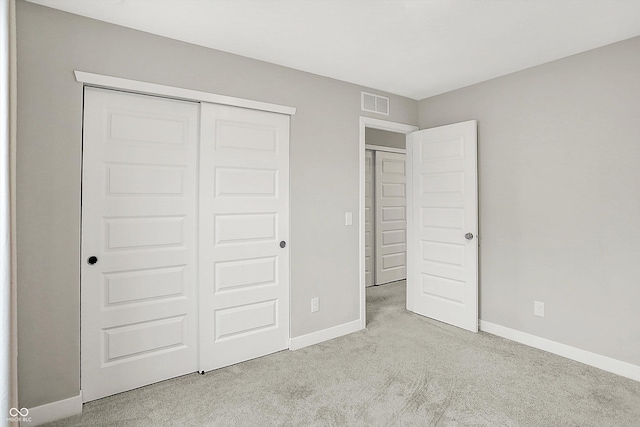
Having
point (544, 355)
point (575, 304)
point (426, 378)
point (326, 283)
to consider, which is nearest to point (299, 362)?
point (326, 283)

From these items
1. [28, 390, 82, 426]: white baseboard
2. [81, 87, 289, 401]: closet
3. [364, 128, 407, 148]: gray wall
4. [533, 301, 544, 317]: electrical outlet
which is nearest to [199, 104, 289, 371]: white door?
[81, 87, 289, 401]: closet

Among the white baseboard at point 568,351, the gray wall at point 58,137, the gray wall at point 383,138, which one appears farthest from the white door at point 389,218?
the gray wall at point 58,137

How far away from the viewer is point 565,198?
9.43 feet

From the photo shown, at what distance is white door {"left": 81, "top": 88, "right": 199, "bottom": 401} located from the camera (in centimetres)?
225

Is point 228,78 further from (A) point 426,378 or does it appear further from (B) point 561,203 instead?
(B) point 561,203

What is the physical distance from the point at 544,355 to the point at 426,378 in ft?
3.92

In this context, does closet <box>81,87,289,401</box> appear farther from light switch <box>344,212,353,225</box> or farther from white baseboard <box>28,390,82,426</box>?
light switch <box>344,212,353,225</box>

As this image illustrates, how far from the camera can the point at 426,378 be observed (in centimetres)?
253

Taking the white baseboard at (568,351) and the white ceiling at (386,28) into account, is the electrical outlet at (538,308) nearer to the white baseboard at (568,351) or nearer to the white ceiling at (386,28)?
the white baseboard at (568,351)

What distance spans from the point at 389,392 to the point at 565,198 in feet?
7.19

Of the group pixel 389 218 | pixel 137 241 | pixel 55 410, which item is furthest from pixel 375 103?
pixel 55 410

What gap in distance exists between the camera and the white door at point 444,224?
3.44 metres

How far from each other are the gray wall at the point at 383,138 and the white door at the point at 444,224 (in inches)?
47.7

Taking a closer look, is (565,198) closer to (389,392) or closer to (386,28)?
(386,28)
